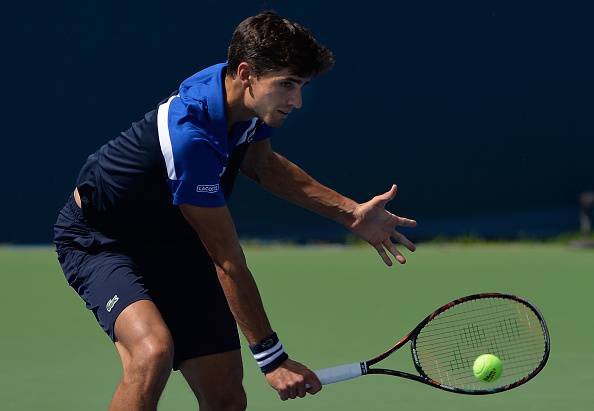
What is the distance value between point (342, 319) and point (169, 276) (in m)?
2.59

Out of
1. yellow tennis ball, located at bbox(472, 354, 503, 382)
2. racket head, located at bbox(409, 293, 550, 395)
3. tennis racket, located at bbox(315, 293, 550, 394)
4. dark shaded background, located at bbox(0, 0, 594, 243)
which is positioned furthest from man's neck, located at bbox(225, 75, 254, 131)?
dark shaded background, located at bbox(0, 0, 594, 243)

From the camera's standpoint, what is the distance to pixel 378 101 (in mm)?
8719

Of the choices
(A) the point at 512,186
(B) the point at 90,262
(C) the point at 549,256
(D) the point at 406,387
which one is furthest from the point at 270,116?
(A) the point at 512,186

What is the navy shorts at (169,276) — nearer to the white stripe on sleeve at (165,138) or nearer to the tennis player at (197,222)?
the tennis player at (197,222)

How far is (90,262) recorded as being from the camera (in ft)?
11.0

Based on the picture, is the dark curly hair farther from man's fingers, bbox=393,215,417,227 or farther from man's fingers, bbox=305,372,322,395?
man's fingers, bbox=305,372,322,395

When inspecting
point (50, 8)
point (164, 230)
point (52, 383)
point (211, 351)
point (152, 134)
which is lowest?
point (52, 383)

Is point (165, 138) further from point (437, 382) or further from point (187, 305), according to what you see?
point (437, 382)

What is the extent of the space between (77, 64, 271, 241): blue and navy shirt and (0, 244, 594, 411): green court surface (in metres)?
1.09

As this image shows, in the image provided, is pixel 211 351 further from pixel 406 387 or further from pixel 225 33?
pixel 225 33

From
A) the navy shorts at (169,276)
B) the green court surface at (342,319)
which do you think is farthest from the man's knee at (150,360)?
the green court surface at (342,319)

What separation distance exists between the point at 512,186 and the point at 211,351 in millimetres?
5638

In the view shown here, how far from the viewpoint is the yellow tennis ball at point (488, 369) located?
12.3ft

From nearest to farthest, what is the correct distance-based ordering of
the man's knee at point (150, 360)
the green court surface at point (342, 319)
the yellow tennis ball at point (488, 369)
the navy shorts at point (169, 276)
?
the man's knee at point (150, 360) < the navy shorts at point (169, 276) < the yellow tennis ball at point (488, 369) < the green court surface at point (342, 319)
